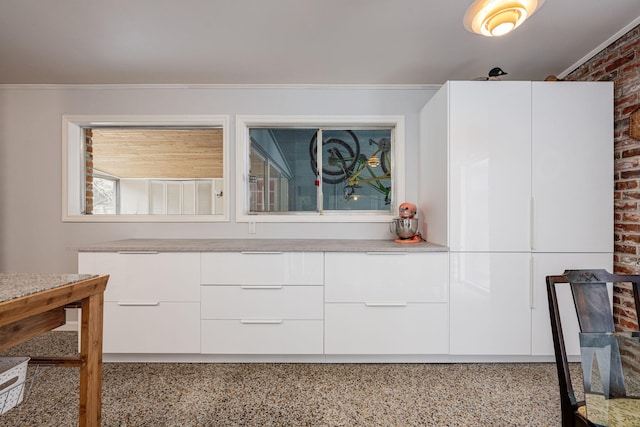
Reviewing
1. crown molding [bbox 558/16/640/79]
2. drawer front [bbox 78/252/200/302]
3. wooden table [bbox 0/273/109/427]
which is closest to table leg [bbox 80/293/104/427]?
wooden table [bbox 0/273/109/427]

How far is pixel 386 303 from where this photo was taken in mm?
2154

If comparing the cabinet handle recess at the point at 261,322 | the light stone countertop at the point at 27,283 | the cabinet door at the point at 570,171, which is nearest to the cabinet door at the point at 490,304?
the cabinet door at the point at 570,171

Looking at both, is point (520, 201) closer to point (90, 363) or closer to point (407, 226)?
point (407, 226)

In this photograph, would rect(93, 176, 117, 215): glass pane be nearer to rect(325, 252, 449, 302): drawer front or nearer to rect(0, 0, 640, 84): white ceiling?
rect(0, 0, 640, 84): white ceiling

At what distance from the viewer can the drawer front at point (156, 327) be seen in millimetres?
2170

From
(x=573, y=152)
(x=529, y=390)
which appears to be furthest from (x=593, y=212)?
(x=529, y=390)

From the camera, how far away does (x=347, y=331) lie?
85.4 inches

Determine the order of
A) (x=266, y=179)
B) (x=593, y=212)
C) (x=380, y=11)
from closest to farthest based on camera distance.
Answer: (x=380, y=11) < (x=593, y=212) < (x=266, y=179)

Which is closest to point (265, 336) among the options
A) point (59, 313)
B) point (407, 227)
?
point (59, 313)

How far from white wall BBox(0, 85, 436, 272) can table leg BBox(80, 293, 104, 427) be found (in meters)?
1.59

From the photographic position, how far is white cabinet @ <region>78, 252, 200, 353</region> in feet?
7.11

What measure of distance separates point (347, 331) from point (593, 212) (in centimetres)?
199

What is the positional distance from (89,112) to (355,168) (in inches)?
104

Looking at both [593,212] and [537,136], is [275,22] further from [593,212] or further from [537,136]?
[593,212]
